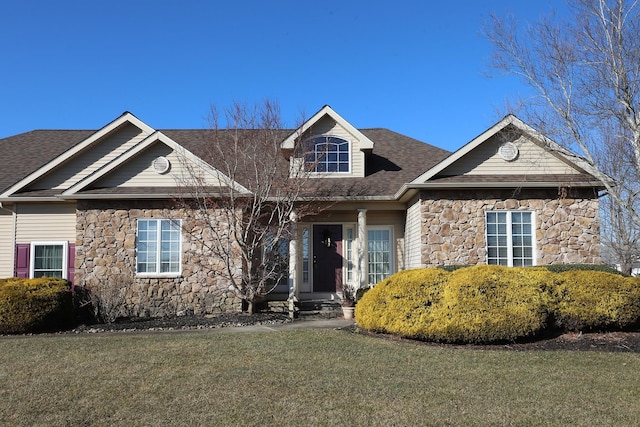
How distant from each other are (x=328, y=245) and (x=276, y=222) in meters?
1.88

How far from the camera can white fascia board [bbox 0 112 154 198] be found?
49.1 feet

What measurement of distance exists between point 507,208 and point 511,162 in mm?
1251

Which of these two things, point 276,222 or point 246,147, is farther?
point 276,222

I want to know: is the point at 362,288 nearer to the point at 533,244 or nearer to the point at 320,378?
the point at 533,244

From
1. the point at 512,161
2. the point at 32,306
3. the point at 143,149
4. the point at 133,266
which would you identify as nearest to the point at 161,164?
the point at 143,149

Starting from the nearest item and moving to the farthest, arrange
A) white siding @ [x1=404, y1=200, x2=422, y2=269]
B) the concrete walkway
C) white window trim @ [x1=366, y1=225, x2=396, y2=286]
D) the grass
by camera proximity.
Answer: the grass, the concrete walkway, white siding @ [x1=404, y1=200, x2=422, y2=269], white window trim @ [x1=366, y1=225, x2=396, y2=286]

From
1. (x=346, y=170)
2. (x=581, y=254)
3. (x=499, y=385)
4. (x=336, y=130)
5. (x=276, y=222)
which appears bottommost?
(x=499, y=385)

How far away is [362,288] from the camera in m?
13.9

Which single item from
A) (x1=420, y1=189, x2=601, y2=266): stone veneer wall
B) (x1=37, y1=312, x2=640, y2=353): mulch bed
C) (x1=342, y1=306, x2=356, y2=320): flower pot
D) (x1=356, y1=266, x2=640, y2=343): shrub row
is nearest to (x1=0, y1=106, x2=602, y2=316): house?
(x1=420, y1=189, x2=601, y2=266): stone veneer wall

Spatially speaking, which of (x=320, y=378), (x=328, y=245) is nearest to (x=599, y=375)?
(x=320, y=378)

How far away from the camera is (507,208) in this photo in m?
13.8

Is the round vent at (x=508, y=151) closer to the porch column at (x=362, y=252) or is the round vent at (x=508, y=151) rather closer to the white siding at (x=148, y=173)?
the porch column at (x=362, y=252)

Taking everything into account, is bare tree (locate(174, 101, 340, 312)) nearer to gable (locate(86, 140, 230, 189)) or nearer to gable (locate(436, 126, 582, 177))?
gable (locate(86, 140, 230, 189))

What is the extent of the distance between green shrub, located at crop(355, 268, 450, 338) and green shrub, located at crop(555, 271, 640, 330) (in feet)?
7.12
